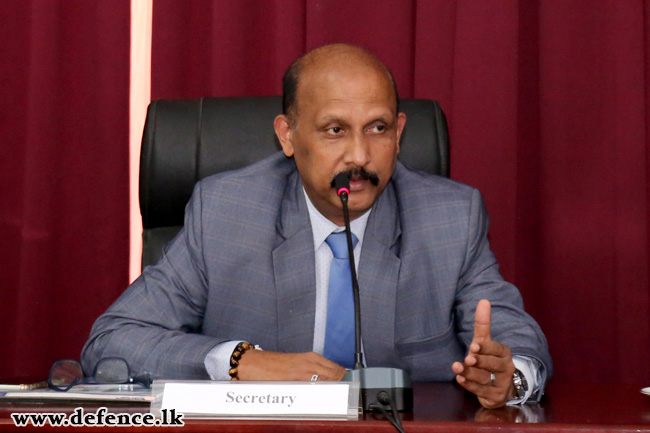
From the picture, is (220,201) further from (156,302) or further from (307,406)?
(307,406)

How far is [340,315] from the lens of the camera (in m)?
1.77

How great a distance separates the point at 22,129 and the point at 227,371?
165cm

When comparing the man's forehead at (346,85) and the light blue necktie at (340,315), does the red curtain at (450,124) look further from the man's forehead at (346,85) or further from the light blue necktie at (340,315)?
the light blue necktie at (340,315)

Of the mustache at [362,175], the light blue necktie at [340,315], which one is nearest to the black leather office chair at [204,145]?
the mustache at [362,175]

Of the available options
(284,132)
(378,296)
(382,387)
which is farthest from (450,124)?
(382,387)

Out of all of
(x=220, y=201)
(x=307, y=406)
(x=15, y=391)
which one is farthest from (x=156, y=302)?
(x=307, y=406)

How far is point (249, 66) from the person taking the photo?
259 centimetres

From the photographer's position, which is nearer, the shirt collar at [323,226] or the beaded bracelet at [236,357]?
the beaded bracelet at [236,357]

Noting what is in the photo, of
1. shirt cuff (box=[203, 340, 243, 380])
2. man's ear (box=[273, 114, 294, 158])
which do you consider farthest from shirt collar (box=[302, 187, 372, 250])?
shirt cuff (box=[203, 340, 243, 380])

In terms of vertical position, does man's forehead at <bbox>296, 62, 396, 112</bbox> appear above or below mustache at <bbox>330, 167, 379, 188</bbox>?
above

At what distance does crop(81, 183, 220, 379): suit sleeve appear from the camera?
1.51 metres

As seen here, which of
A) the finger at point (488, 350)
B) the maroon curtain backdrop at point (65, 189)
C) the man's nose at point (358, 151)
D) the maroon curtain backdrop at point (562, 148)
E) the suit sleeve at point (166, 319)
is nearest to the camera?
the finger at point (488, 350)

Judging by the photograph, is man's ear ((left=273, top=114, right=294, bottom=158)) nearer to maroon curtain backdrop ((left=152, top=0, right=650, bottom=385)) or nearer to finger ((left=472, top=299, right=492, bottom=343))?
maroon curtain backdrop ((left=152, top=0, right=650, bottom=385))

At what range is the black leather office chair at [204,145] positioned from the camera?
6.25 ft
